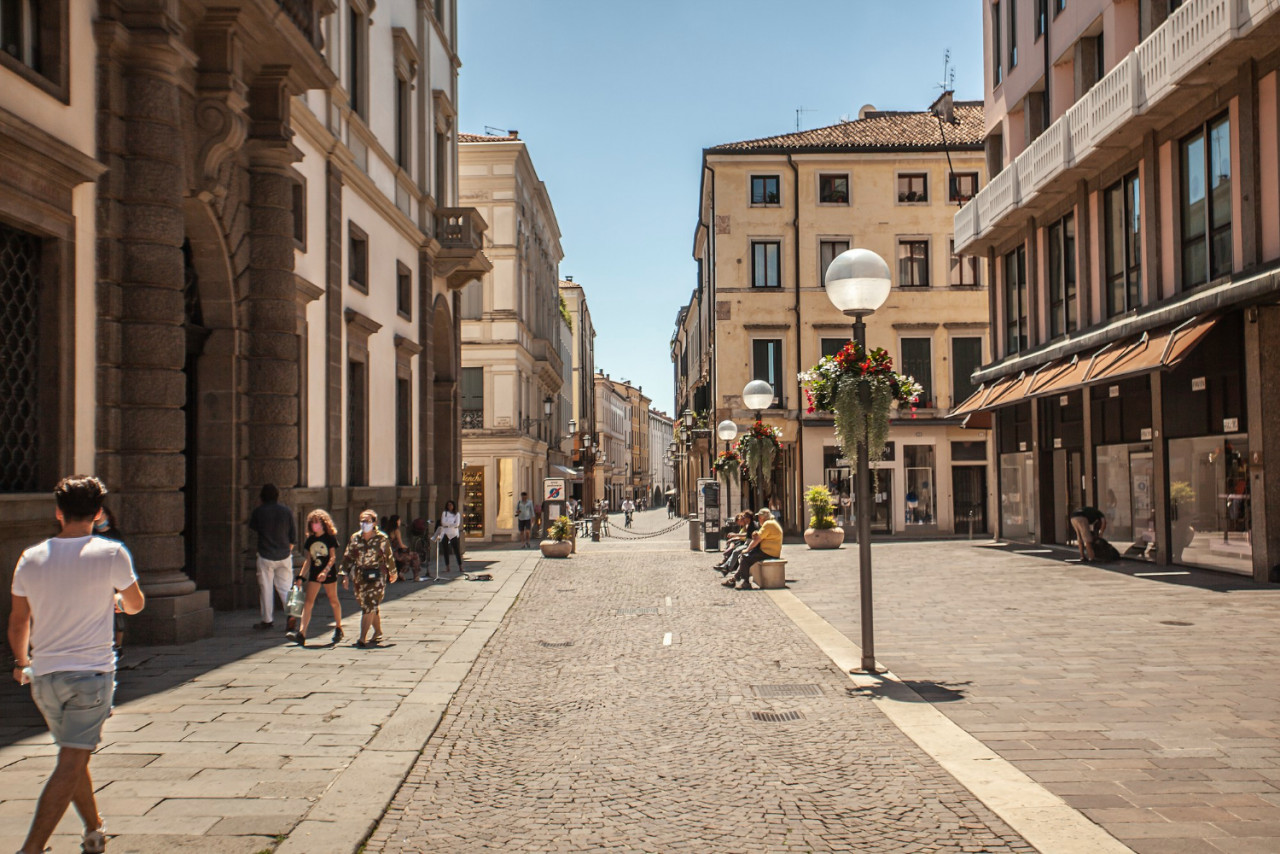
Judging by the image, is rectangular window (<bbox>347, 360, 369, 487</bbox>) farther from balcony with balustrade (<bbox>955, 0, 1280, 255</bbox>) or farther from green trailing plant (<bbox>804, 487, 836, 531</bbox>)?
balcony with balustrade (<bbox>955, 0, 1280, 255</bbox>)

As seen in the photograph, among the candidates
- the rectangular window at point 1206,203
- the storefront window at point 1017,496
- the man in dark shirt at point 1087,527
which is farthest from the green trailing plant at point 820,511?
the rectangular window at point 1206,203

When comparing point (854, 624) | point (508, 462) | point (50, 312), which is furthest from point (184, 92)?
point (508, 462)

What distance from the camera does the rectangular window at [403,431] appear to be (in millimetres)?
25062

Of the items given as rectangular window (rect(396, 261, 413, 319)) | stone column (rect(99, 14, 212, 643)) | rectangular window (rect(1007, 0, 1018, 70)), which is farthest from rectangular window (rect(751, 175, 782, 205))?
stone column (rect(99, 14, 212, 643))

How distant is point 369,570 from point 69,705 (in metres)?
7.22

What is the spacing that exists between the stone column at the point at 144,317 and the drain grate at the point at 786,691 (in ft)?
20.6

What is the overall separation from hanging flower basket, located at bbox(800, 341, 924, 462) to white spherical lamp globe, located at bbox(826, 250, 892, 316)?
24.2 inches

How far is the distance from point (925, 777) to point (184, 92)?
36.2 feet

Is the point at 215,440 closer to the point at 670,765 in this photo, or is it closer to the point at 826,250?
the point at 670,765

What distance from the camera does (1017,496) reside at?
2978 cm

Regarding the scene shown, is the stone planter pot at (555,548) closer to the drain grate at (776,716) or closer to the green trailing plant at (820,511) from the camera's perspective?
the green trailing plant at (820,511)

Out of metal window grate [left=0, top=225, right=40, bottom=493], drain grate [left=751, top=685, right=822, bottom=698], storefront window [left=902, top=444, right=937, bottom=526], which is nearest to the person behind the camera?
drain grate [left=751, top=685, right=822, bottom=698]

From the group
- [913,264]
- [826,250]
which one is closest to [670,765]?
[826,250]

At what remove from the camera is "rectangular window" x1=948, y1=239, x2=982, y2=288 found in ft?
137
